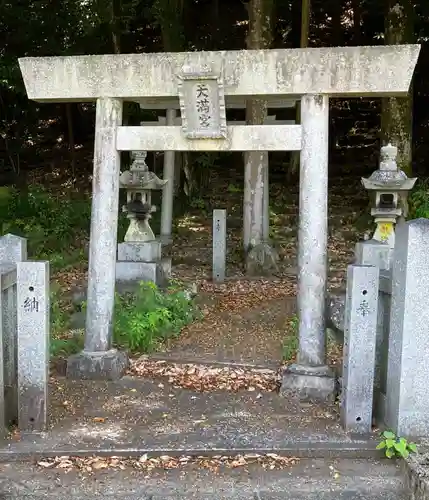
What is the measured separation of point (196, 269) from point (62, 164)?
9945 millimetres

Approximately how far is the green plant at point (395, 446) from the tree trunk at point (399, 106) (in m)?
8.72

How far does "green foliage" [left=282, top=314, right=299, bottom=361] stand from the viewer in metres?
6.58

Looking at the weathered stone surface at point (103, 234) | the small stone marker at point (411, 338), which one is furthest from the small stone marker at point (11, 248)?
the small stone marker at point (411, 338)

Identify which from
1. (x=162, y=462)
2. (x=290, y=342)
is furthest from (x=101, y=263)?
(x=290, y=342)

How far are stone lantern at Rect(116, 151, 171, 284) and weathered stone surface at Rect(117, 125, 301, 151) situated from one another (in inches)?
152

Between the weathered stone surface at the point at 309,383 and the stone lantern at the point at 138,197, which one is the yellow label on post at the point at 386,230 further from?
the weathered stone surface at the point at 309,383

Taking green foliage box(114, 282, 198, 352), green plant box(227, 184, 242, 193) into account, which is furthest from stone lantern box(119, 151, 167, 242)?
green plant box(227, 184, 242, 193)

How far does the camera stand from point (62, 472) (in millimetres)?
4035

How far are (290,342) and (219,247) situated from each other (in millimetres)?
4181

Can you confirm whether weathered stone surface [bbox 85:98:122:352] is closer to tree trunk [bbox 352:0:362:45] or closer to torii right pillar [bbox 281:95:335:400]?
torii right pillar [bbox 281:95:335:400]

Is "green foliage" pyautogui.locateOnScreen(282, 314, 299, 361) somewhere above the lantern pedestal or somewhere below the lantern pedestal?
below

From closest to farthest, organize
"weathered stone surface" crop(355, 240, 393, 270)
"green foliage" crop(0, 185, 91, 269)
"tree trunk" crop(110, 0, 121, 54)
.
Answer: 1. "weathered stone surface" crop(355, 240, 393, 270)
2. "green foliage" crop(0, 185, 91, 269)
3. "tree trunk" crop(110, 0, 121, 54)

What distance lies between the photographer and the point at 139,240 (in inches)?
386

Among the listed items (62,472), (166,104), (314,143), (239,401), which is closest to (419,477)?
(239,401)
